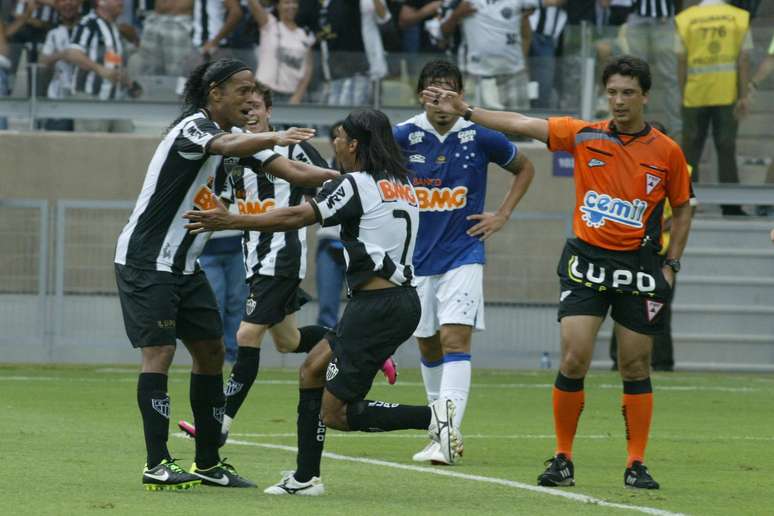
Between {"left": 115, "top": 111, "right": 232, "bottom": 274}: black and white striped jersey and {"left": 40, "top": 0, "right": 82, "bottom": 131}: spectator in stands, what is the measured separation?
10460 millimetres

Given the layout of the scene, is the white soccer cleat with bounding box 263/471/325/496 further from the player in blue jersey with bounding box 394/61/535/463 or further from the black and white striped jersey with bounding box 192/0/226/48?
the black and white striped jersey with bounding box 192/0/226/48

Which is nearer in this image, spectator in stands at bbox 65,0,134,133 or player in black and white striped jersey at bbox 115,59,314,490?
player in black and white striped jersey at bbox 115,59,314,490

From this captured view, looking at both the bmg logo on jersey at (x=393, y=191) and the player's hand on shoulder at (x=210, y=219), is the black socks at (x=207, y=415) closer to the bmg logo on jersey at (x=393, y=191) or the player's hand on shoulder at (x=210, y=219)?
the player's hand on shoulder at (x=210, y=219)

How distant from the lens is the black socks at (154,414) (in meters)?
7.64

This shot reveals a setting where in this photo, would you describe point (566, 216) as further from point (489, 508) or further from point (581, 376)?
point (489, 508)

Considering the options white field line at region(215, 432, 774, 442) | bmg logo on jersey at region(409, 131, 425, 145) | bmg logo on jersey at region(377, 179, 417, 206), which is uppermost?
bmg logo on jersey at region(409, 131, 425, 145)

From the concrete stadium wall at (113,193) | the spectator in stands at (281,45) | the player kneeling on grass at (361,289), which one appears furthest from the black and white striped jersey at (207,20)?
the player kneeling on grass at (361,289)

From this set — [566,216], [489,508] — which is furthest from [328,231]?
[489,508]

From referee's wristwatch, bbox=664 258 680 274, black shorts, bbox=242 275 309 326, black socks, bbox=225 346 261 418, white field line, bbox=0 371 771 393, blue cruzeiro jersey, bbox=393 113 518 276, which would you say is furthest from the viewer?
white field line, bbox=0 371 771 393

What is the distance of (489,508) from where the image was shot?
723cm

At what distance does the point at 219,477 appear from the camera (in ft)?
26.0

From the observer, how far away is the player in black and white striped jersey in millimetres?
7645

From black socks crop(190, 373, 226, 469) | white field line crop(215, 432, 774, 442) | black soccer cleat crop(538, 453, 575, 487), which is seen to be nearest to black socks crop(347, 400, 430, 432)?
black soccer cleat crop(538, 453, 575, 487)

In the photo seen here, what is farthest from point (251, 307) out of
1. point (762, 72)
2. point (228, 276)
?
point (762, 72)
